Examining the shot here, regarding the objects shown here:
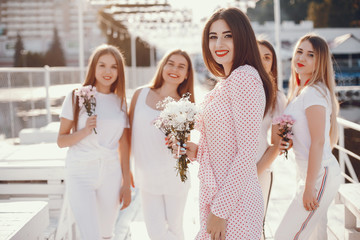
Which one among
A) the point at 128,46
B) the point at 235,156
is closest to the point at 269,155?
the point at 235,156

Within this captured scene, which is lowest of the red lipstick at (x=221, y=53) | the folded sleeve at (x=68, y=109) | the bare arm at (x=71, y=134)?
the bare arm at (x=71, y=134)

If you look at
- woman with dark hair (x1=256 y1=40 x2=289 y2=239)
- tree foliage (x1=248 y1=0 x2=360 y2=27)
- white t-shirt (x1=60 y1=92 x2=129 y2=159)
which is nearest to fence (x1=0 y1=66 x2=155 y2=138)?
white t-shirt (x1=60 y1=92 x2=129 y2=159)

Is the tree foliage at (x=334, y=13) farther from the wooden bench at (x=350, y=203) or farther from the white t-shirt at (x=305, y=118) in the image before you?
the white t-shirt at (x=305, y=118)

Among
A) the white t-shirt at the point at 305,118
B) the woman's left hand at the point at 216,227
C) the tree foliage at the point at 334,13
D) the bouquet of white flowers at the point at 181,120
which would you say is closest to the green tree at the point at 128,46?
the tree foliage at the point at 334,13

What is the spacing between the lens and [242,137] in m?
1.75

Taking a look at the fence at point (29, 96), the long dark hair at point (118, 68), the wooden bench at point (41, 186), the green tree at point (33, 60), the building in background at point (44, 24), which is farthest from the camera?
the building in background at point (44, 24)

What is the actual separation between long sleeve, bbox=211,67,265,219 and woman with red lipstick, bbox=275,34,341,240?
2.55 ft

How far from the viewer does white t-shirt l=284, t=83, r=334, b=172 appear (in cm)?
245

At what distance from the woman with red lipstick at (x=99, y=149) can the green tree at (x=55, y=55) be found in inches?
2042

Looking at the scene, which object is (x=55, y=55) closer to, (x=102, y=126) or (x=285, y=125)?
(x=102, y=126)

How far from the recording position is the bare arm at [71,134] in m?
2.81

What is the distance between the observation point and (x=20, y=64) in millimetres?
48188

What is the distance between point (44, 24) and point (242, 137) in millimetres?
78620

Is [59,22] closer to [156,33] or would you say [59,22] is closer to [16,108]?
[156,33]
